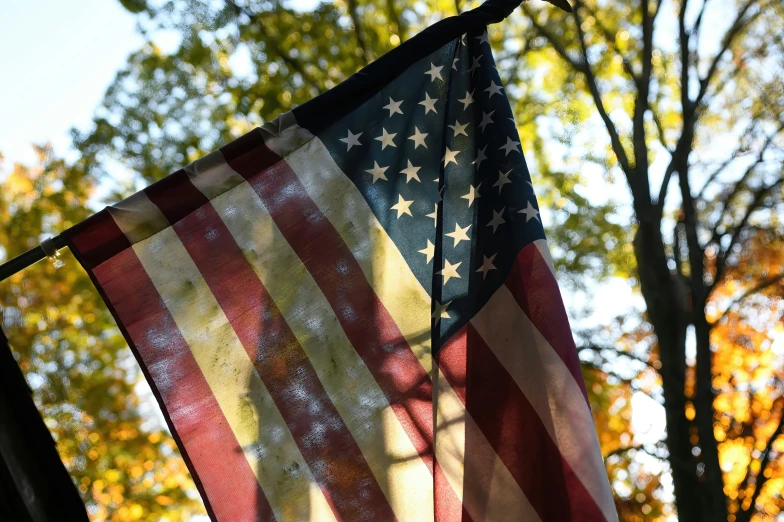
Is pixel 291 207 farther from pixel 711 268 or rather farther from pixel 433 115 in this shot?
pixel 711 268

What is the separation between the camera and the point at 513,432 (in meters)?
2.74

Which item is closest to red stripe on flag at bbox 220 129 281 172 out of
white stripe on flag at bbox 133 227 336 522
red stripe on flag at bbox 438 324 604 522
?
white stripe on flag at bbox 133 227 336 522

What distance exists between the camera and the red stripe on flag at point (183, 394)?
2861 mm

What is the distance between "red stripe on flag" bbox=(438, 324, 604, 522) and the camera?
2.55 metres

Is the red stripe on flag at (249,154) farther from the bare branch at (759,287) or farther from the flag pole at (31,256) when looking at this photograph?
the bare branch at (759,287)

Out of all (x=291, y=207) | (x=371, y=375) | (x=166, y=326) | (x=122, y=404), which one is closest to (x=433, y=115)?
(x=291, y=207)

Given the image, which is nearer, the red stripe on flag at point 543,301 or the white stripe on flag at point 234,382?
the red stripe on flag at point 543,301

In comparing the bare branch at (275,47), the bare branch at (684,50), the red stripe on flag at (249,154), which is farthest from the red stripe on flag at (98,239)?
the bare branch at (684,50)

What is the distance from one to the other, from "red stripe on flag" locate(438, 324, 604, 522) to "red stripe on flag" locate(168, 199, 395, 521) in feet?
1.61

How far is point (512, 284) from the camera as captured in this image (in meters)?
2.97

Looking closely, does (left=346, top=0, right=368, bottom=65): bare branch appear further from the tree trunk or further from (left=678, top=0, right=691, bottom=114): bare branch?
the tree trunk

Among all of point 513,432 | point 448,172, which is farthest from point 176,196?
point 513,432

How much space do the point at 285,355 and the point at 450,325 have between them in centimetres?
74

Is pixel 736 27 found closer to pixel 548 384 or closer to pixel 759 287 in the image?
pixel 759 287
